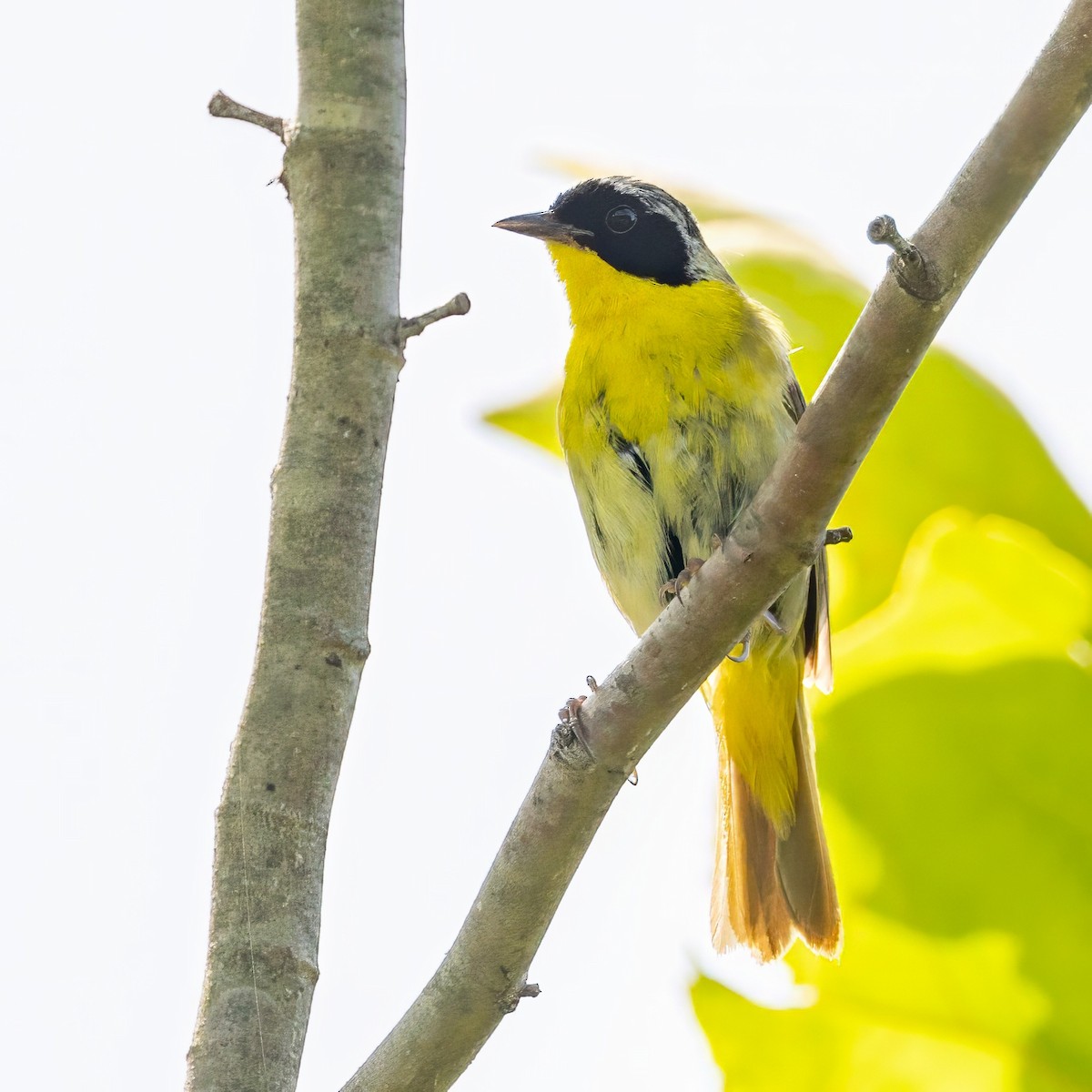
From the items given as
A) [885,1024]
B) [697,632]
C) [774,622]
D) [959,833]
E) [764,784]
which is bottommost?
[885,1024]

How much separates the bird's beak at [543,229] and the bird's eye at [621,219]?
70 mm

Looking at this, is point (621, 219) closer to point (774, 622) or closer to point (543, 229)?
point (543, 229)

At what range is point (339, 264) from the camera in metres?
2.16

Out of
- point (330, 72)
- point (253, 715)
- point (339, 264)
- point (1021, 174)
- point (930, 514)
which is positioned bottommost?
point (253, 715)

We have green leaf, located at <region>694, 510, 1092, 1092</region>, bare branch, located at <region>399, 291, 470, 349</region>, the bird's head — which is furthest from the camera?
the bird's head

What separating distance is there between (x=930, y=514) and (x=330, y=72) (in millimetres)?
1198

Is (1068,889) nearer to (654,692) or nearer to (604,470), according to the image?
(654,692)

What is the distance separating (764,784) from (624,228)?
147 centimetres

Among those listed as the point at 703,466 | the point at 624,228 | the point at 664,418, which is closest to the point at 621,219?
the point at 624,228

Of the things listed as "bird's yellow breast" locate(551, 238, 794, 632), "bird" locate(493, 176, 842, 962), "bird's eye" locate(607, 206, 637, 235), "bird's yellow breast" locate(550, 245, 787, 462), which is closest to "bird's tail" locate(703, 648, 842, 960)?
"bird" locate(493, 176, 842, 962)

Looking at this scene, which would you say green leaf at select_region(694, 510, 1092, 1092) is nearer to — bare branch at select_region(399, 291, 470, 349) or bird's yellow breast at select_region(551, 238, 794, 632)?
bare branch at select_region(399, 291, 470, 349)

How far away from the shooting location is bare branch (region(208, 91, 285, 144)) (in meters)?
2.34

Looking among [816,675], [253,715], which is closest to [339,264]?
Result: [253,715]

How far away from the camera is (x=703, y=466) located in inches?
119
